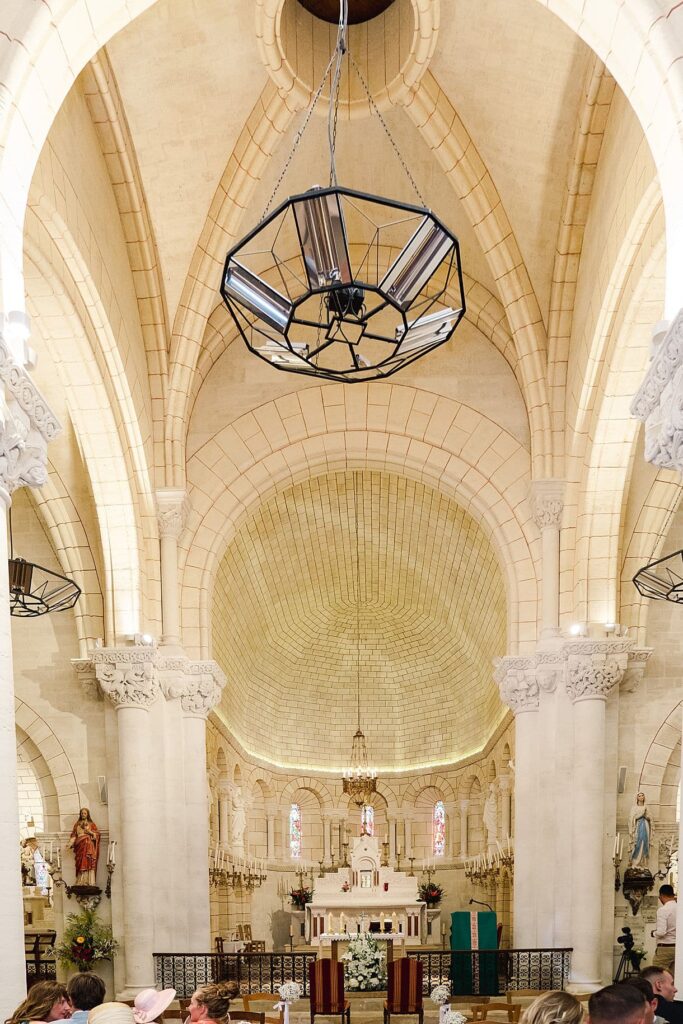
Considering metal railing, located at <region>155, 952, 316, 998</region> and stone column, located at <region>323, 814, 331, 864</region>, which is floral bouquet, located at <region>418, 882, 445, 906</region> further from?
metal railing, located at <region>155, 952, 316, 998</region>

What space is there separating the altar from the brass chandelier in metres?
2.17

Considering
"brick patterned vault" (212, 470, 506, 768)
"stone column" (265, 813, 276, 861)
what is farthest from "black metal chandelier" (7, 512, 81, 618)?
"stone column" (265, 813, 276, 861)

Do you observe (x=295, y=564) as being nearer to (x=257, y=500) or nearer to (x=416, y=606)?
(x=416, y=606)

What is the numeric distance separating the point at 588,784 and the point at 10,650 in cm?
926

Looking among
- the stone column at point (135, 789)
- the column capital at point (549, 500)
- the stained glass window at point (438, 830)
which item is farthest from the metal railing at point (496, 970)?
the stained glass window at point (438, 830)

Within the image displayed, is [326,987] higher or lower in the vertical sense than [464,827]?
higher

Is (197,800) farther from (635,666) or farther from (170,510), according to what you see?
(635,666)

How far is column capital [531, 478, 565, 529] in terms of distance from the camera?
1487cm

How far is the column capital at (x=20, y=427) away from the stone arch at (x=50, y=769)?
906cm

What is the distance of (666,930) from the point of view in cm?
1212

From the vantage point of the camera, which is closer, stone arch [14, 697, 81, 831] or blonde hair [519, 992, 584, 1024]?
blonde hair [519, 992, 584, 1024]

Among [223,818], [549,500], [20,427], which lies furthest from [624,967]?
[20,427]

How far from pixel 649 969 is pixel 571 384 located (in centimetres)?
911

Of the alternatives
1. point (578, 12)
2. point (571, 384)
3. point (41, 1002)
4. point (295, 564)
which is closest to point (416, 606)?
point (295, 564)
